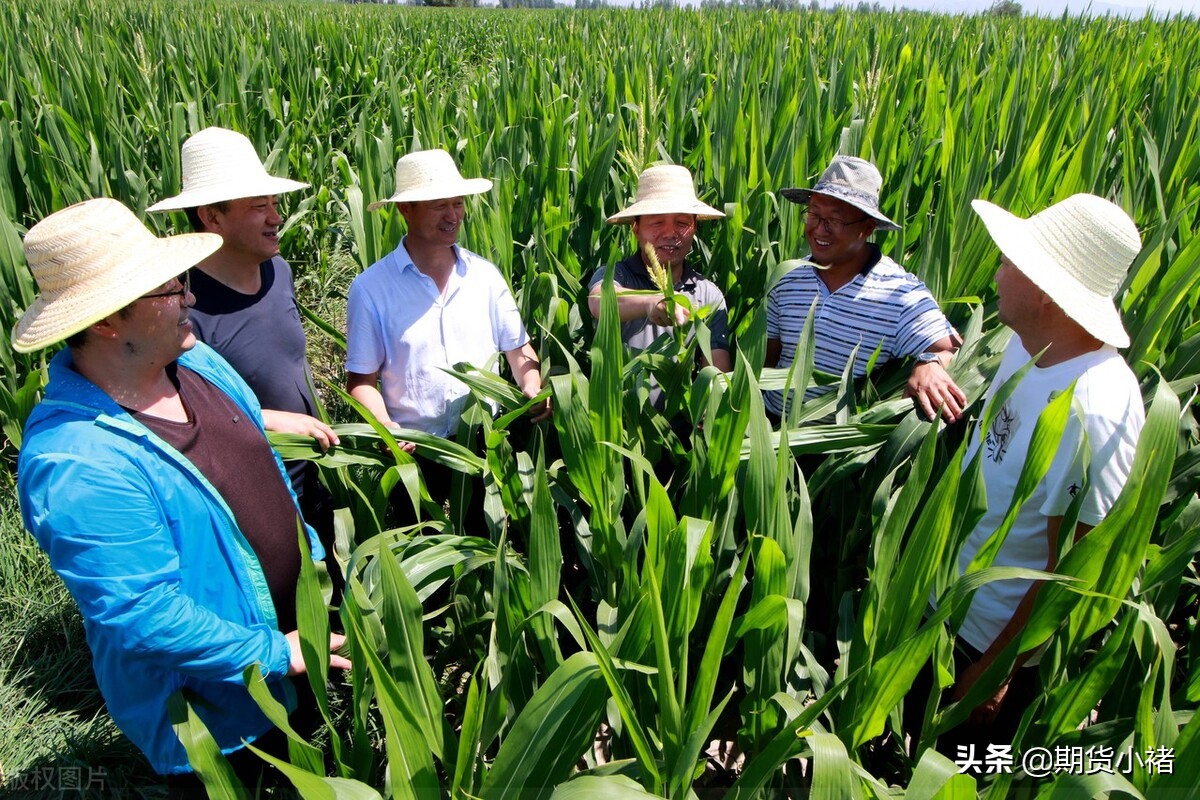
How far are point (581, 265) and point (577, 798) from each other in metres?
2.05

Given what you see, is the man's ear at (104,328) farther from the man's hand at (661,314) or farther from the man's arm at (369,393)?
the man's hand at (661,314)

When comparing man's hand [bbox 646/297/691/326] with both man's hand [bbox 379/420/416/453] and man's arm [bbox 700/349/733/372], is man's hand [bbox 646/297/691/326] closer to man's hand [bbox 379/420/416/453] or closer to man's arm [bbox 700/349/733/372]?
man's arm [bbox 700/349/733/372]

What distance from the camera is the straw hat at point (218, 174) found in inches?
79.2

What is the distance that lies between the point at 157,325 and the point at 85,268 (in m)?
0.13

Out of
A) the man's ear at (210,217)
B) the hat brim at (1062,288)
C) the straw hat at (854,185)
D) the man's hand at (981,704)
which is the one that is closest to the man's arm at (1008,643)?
the man's hand at (981,704)

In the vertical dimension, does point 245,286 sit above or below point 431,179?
below

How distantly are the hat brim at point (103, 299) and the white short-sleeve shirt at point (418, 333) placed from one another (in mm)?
774

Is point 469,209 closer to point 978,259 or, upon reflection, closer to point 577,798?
point 978,259

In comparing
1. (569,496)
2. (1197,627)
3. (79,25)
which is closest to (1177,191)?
(1197,627)

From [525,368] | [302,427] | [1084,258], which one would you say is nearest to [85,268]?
[302,427]

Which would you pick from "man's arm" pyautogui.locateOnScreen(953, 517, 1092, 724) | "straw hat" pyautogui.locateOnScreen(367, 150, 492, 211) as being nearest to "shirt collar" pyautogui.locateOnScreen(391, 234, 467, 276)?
"straw hat" pyautogui.locateOnScreen(367, 150, 492, 211)

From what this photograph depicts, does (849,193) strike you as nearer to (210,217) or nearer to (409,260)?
(409,260)

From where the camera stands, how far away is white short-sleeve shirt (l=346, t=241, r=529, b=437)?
2111 millimetres

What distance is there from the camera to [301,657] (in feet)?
4.73
